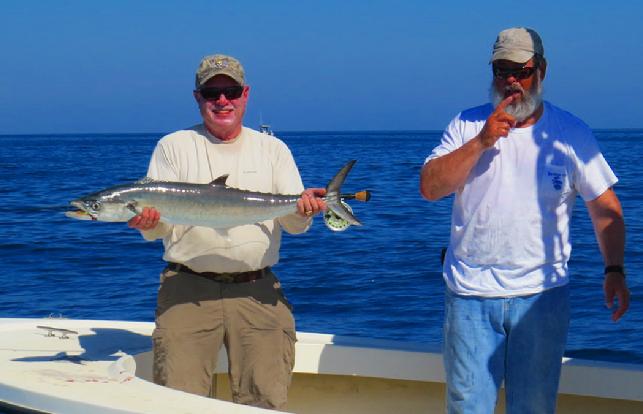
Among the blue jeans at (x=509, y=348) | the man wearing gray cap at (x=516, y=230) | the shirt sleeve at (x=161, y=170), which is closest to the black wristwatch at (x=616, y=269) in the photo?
the man wearing gray cap at (x=516, y=230)

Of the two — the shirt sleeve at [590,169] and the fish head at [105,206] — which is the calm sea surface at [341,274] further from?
the shirt sleeve at [590,169]

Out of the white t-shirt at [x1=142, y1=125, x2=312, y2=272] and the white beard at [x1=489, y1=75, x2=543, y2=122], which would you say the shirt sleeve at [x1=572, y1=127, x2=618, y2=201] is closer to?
the white beard at [x1=489, y1=75, x2=543, y2=122]

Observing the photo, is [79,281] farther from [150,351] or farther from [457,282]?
[457,282]

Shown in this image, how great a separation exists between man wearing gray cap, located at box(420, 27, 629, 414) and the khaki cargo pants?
0.94 m

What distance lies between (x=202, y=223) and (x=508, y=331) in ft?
4.62

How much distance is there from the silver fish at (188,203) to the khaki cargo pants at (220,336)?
0.34 metres

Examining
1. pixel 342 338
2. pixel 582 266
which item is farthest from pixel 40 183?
pixel 342 338

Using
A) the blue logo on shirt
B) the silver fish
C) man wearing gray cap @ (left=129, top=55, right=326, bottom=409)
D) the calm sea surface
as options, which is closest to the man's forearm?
the blue logo on shirt

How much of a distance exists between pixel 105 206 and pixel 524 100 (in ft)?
6.02

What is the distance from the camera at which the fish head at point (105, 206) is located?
4.24m

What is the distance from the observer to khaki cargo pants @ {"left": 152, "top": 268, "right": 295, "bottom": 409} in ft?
14.5

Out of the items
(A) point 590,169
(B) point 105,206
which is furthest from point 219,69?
(A) point 590,169

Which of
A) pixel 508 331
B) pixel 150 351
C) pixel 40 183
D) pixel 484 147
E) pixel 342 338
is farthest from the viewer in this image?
pixel 40 183

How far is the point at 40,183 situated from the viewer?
32.1 meters
